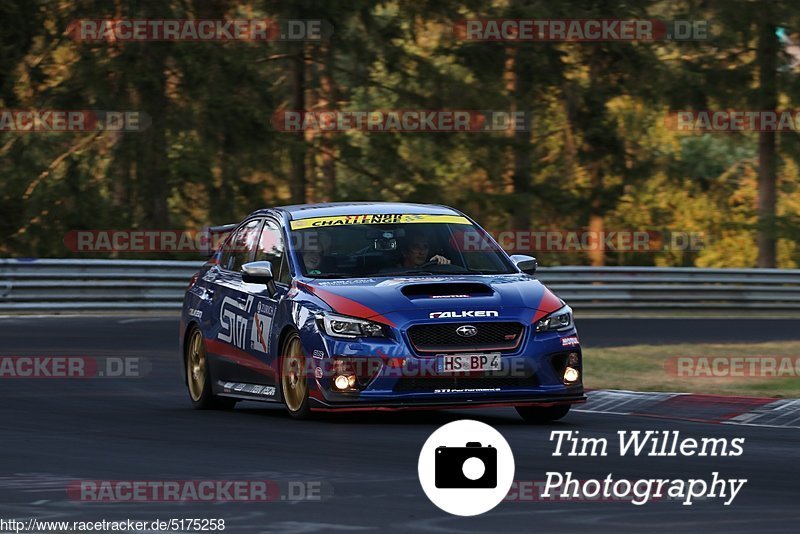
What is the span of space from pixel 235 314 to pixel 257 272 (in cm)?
94

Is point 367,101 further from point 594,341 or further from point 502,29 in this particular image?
point 594,341

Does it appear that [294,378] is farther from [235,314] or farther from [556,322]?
[556,322]

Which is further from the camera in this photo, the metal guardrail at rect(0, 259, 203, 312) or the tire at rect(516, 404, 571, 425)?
the metal guardrail at rect(0, 259, 203, 312)

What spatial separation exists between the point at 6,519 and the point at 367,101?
34.0m

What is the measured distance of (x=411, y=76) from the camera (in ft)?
118

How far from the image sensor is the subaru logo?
1177 cm

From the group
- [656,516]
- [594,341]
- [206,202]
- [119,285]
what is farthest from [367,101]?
[656,516]

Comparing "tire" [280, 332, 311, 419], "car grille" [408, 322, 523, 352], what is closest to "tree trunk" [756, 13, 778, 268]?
"tire" [280, 332, 311, 419]
